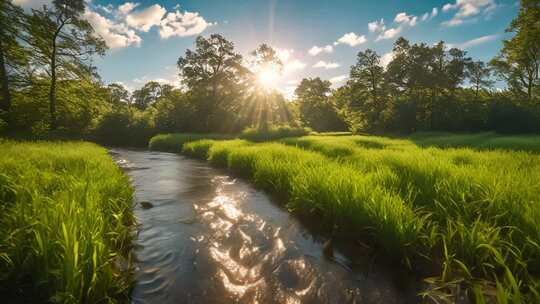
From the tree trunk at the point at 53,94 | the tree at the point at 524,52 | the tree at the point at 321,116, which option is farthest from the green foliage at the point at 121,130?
the tree at the point at 524,52

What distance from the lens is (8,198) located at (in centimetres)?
399

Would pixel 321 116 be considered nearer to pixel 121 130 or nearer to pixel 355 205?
pixel 121 130

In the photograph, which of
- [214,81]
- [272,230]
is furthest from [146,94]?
[272,230]

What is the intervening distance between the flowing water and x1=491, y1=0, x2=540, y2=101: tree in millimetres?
36454

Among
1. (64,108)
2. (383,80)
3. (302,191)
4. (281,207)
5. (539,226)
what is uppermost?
(383,80)

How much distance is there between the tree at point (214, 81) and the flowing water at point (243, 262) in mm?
31922

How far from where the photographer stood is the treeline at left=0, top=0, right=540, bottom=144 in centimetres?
1862

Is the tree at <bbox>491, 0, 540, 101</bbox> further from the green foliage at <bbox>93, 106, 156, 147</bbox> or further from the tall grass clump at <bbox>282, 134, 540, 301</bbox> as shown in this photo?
the green foliage at <bbox>93, 106, 156, 147</bbox>

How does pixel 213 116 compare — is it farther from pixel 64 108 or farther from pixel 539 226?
pixel 539 226

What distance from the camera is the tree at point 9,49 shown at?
1620 cm

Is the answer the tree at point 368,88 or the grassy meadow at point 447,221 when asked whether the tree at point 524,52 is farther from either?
the grassy meadow at point 447,221

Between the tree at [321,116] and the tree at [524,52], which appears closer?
the tree at [524,52]

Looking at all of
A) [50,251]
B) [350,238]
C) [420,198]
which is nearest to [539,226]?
[420,198]

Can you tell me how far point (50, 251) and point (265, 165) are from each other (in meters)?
6.30
